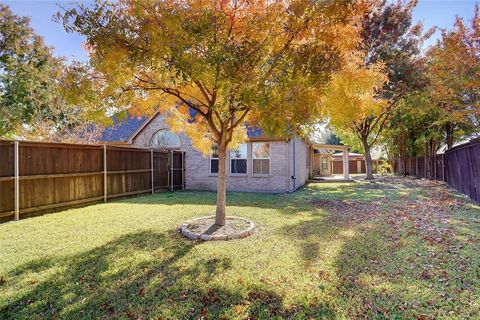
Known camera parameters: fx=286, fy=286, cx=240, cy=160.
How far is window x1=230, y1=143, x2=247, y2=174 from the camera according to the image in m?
14.9

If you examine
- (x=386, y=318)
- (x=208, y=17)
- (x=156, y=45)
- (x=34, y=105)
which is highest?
(x=34, y=105)

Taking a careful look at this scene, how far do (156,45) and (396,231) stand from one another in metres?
6.20

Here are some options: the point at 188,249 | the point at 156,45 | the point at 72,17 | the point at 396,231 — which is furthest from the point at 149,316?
the point at 396,231

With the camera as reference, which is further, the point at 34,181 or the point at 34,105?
the point at 34,105

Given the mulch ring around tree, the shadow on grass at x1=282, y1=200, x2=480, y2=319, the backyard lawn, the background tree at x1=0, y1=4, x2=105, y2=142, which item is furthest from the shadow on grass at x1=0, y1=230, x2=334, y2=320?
the background tree at x1=0, y1=4, x2=105, y2=142

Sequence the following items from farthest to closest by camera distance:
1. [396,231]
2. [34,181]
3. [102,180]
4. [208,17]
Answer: [102,180], [34,181], [396,231], [208,17]

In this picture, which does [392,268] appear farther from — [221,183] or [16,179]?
[16,179]

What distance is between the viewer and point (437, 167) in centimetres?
1998

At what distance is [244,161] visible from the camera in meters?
15.0

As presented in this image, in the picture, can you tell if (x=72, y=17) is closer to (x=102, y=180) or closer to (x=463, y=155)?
(x=102, y=180)

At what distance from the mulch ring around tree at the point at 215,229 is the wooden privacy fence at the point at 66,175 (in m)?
4.78

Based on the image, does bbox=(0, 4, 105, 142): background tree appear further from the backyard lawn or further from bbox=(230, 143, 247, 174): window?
the backyard lawn

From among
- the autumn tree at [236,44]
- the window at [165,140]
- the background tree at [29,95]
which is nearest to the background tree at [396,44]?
the window at [165,140]

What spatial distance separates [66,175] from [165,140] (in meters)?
7.71
